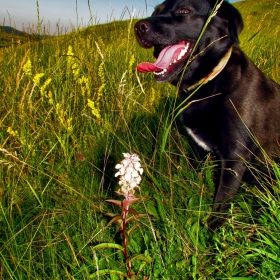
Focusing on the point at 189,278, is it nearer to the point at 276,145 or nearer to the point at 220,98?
the point at 220,98

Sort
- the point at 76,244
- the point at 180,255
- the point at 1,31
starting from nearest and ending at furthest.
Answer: the point at 180,255, the point at 76,244, the point at 1,31

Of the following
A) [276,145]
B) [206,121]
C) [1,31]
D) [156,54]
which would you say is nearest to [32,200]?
[206,121]

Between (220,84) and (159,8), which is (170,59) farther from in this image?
(159,8)

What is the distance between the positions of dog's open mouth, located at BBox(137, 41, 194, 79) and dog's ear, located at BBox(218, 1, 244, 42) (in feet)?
0.83

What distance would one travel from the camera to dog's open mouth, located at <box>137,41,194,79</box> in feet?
6.59

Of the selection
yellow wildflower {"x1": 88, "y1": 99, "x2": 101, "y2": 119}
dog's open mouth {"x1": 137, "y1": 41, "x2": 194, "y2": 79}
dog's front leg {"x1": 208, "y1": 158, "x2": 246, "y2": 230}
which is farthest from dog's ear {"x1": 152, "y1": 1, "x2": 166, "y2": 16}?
dog's front leg {"x1": 208, "y1": 158, "x2": 246, "y2": 230}

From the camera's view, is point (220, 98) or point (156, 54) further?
point (156, 54)

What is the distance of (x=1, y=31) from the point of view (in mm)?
3340

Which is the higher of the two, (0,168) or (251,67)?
(251,67)

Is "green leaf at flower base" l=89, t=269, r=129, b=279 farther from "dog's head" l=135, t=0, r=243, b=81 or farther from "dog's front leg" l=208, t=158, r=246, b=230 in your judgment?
"dog's head" l=135, t=0, r=243, b=81

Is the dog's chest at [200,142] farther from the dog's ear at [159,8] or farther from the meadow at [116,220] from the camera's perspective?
the dog's ear at [159,8]

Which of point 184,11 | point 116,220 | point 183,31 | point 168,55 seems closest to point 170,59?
point 168,55

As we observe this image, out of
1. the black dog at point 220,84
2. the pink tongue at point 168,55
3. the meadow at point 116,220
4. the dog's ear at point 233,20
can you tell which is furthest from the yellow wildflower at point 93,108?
the dog's ear at point 233,20

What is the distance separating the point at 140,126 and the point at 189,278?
59.9 inches
